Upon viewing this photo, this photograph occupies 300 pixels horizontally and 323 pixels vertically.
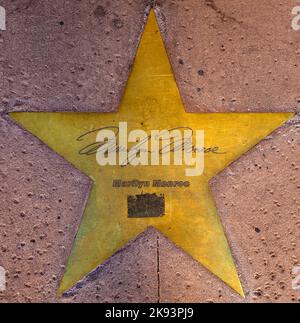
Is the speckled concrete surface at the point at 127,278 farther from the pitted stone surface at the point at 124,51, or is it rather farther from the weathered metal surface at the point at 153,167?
the pitted stone surface at the point at 124,51

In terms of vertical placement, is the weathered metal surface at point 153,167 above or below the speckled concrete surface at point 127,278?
above

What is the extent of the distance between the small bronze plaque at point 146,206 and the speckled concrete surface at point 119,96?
0.10m

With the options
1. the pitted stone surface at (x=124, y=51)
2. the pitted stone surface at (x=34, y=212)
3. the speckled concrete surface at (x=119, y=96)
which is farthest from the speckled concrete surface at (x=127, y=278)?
the pitted stone surface at (x=124, y=51)

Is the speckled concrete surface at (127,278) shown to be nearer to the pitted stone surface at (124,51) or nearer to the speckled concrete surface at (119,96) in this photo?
Answer: the speckled concrete surface at (119,96)

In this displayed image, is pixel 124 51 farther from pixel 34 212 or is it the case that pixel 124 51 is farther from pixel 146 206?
pixel 34 212

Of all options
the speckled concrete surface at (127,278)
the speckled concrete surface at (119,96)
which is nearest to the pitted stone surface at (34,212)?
the speckled concrete surface at (119,96)

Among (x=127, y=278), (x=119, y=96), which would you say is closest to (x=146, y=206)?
(x=127, y=278)

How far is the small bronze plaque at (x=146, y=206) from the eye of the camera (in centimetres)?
167

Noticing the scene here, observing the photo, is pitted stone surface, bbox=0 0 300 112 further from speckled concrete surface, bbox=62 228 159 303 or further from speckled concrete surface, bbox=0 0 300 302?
speckled concrete surface, bbox=62 228 159 303

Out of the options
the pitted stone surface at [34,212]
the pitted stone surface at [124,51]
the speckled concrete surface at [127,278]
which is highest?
the pitted stone surface at [124,51]

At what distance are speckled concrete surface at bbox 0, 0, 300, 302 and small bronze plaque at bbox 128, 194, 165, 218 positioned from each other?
0.32 ft

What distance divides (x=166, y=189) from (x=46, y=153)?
0.58m

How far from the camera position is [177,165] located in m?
1.66

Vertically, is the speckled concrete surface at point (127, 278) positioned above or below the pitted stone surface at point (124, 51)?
below
